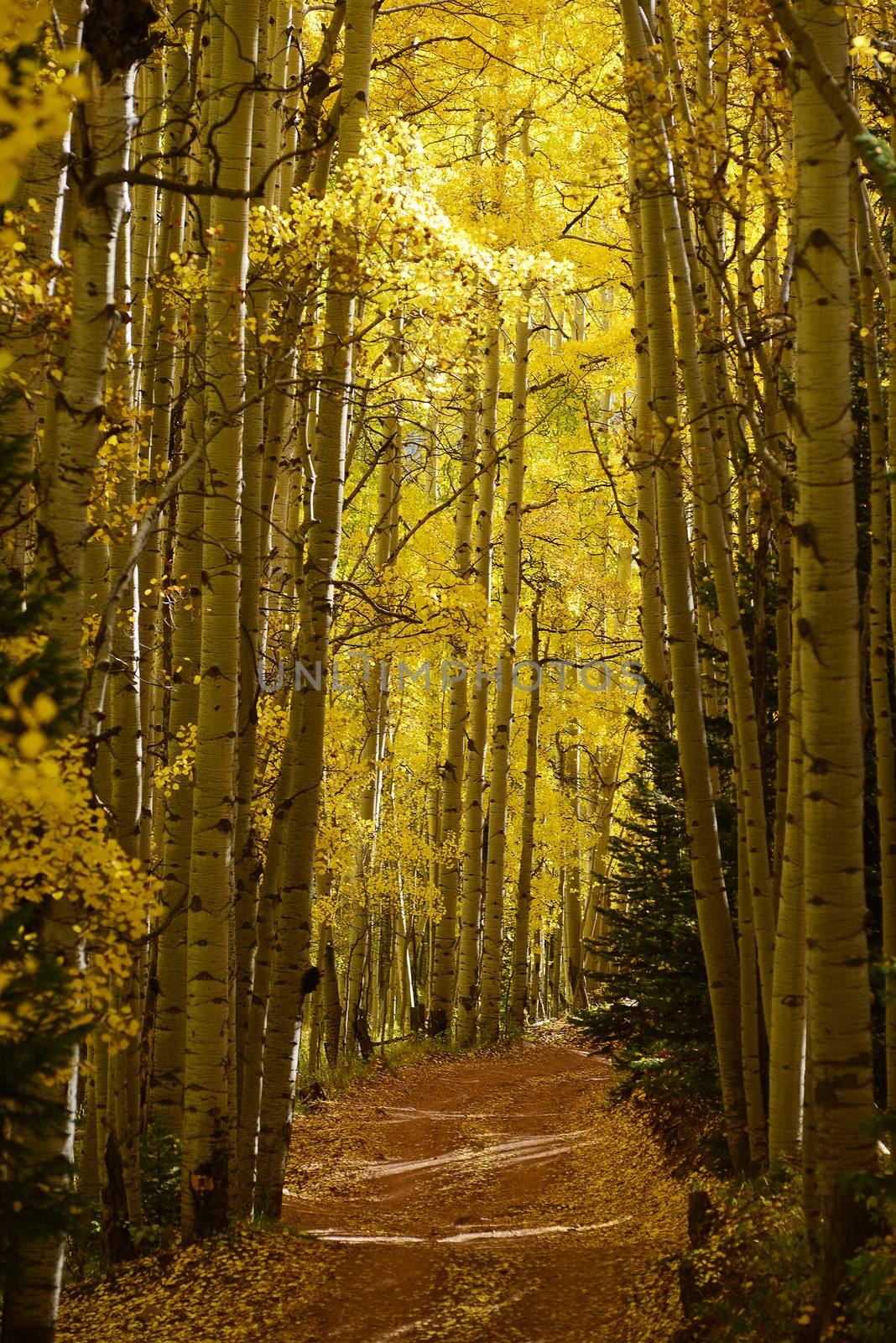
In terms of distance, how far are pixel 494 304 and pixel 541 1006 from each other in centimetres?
2164

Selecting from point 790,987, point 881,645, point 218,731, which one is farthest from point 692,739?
point 218,731

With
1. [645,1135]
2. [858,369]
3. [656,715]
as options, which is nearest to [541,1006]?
[645,1135]

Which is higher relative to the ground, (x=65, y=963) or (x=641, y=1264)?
(x=65, y=963)

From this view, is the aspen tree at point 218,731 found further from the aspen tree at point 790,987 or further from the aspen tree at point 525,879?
the aspen tree at point 525,879

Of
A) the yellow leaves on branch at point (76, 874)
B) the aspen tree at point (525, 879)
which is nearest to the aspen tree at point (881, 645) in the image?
the yellow leaves on branch at point (76, 874)

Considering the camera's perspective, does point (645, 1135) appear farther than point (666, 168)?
Yes

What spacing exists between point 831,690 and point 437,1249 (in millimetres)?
4500

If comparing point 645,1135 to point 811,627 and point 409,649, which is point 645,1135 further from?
point 811,627

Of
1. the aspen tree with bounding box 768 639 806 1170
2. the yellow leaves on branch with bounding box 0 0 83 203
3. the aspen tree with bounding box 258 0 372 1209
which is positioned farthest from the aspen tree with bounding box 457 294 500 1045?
the yellow leaves on branch with bounding box 0 0 83 203

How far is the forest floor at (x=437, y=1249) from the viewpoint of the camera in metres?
5.10

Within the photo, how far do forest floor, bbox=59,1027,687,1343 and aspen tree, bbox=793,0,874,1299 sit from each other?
1.74 m

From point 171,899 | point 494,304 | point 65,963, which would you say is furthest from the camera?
point 494,304

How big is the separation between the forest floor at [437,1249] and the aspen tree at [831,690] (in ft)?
5.71

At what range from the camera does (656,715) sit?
25.5 feet
